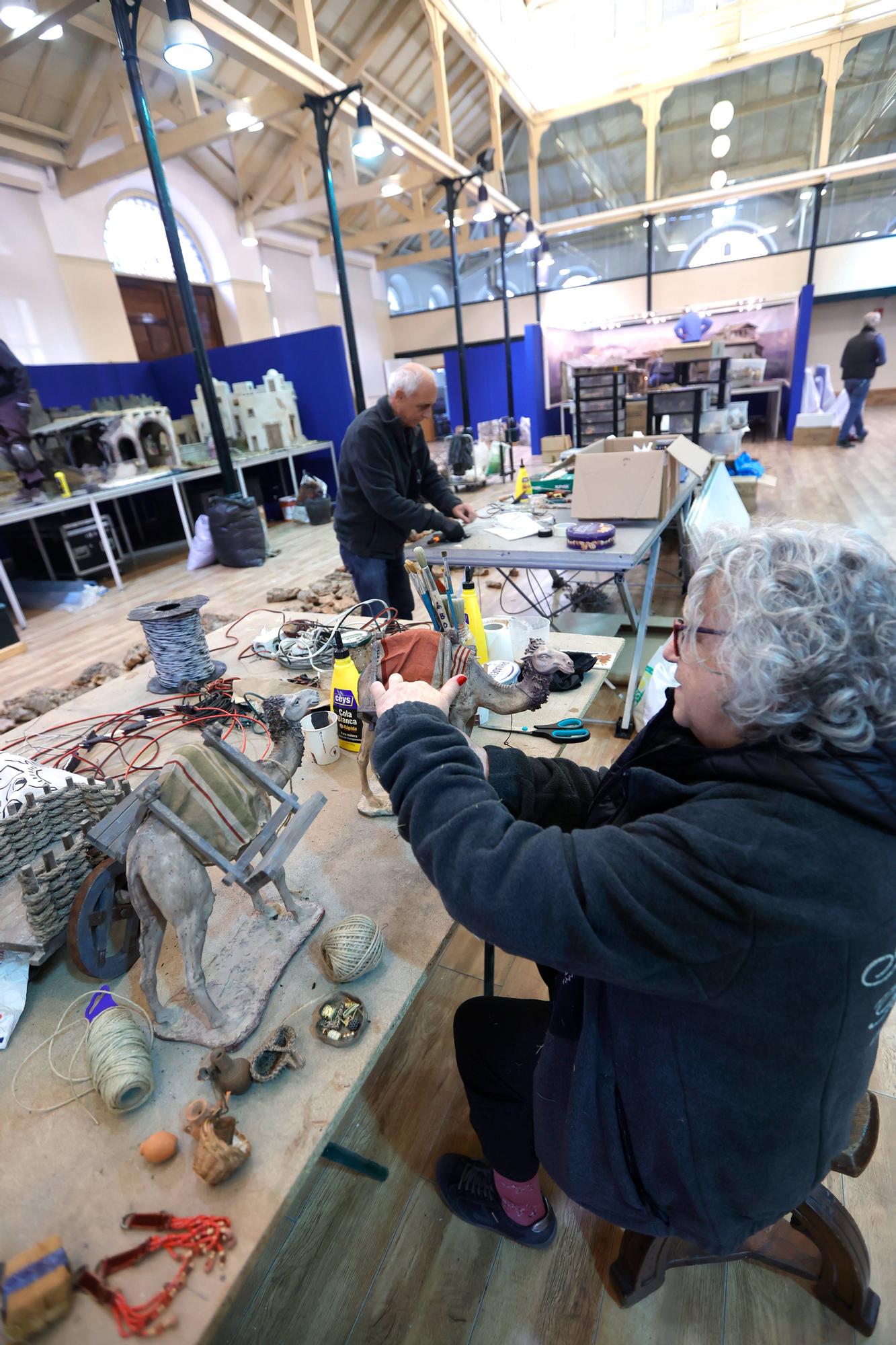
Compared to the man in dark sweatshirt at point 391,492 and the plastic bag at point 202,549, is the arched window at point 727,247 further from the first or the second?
the man in dark sweatshirt at point 391,492

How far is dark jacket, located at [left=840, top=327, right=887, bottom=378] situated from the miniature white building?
761 centimetres

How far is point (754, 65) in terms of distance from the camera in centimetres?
1124

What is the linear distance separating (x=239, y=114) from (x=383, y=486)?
5628mm

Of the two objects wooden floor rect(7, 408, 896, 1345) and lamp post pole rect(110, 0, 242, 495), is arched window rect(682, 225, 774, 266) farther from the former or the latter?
wooden floor rect(7, 408, 896, 1345)

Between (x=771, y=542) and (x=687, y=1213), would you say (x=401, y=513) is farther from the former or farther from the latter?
(x=687, y=1213)

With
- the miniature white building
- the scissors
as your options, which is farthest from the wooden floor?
the miniature white building

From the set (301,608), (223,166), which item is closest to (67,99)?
(223,166)

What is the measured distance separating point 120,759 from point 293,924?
97 centimetres

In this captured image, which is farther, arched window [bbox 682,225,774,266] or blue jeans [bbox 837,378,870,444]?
arched window [bbox 682,225,774,266]

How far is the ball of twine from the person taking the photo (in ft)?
3.86

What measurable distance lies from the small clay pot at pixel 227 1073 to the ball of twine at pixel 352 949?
20 centimetres

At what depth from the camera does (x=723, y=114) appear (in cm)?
1180

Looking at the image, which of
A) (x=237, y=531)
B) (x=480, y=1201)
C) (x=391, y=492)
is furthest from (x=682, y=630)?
(x=237, y=531)

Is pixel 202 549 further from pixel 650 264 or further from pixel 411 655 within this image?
pixel 650 264
